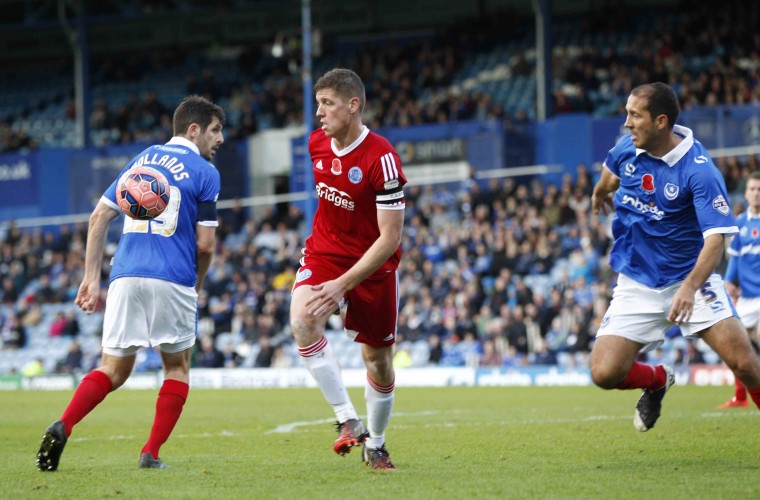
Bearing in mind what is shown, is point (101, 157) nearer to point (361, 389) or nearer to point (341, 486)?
point (361, 389)

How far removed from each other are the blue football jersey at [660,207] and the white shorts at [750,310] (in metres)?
5.62

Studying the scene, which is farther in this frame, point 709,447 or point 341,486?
point 709,447

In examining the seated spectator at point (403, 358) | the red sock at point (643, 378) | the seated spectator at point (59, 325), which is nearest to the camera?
the red sock at point (643, 378)

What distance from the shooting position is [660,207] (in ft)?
26.3

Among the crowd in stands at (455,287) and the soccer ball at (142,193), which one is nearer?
the soccer ball at (142,193)

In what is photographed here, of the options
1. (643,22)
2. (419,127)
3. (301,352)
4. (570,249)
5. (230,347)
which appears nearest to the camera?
(301,352)

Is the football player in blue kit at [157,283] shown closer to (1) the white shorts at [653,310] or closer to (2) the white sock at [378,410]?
(2) the white sock at [378,410]

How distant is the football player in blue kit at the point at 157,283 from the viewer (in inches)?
320

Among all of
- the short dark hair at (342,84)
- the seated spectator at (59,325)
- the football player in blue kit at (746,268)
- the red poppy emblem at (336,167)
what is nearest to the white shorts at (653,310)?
the red poppy emblem at (336,167)

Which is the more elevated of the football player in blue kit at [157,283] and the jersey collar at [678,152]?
the jersey collar at [678,152]

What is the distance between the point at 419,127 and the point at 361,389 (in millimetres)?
11369

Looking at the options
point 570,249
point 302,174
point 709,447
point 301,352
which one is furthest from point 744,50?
point 301,352


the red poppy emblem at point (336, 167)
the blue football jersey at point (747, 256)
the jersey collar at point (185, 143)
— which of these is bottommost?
the blue football jersey at point (747, 256)

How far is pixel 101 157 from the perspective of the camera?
1425 inches
